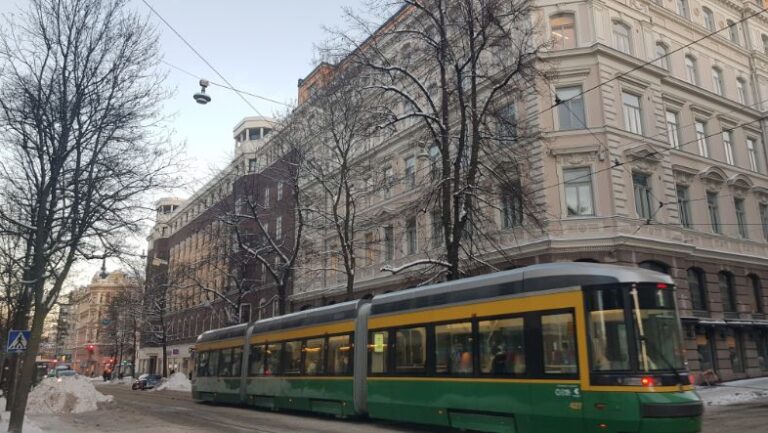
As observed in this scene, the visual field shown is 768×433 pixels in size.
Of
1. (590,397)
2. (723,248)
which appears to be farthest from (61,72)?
(723,248)

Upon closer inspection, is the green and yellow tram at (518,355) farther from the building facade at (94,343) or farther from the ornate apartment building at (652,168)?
the building facade at (94,343)

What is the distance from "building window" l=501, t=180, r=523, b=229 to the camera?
18656mm

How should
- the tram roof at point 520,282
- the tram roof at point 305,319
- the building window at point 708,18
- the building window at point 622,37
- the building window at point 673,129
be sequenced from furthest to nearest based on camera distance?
the building window at point 708,18
the building window at point 673,129
the building window at point 622,37
the tram roof at point 305,319
the tram roof at point 520,282

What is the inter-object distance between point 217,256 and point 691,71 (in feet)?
92.0

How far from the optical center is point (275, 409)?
19016mm

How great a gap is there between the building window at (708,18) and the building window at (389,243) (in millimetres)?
20859

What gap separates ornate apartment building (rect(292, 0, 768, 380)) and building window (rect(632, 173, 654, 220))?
7 centimetres

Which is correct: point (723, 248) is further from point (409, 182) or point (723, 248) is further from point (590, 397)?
point (590, 397)

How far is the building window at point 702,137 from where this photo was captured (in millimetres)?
29112

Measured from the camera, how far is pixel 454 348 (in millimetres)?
11922

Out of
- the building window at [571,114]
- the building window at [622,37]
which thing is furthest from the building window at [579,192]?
the building window at [622,37]

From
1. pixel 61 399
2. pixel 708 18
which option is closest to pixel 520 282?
pixel 61 399

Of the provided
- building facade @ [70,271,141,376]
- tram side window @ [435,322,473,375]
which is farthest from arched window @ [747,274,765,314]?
building facade @ [70,271,141,376]

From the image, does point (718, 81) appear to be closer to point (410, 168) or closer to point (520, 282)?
point (410, 168)
